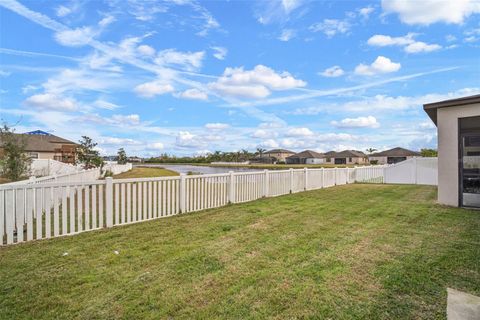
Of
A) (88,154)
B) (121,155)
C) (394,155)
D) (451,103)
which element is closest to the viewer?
(451,103)

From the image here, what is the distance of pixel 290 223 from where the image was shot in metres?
6.33

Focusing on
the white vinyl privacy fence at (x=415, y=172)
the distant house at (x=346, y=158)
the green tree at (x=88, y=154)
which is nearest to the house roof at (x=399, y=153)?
the distant house at (x=346, y=158)

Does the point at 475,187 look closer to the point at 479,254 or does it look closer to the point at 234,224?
the point at 479,254

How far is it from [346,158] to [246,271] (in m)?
95.8

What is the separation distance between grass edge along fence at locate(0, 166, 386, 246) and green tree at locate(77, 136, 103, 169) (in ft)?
58.7

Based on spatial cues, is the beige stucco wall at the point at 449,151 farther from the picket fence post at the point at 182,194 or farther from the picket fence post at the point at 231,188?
the picket fence post at the point at 182,194

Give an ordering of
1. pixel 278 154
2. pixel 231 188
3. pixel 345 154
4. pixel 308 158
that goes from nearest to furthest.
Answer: pixel 231 188
pixel 345 154
pixel 308 158
pixel 278 154

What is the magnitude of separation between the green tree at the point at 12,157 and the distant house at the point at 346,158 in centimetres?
8949

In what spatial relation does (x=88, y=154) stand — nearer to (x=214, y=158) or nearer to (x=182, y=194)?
(x=182, y=194)

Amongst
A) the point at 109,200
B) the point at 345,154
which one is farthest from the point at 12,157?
the point at 345,154

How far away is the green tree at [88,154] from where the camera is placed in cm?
2506

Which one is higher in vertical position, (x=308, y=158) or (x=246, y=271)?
(x=308, y=158)

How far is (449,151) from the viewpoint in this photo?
27.6 ft

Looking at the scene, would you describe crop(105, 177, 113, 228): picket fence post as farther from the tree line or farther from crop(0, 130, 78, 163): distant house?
the tree line
